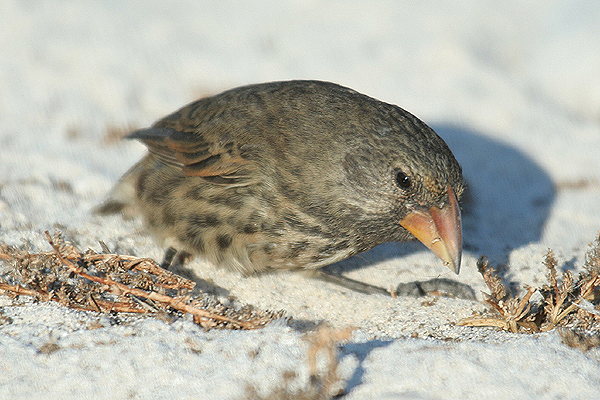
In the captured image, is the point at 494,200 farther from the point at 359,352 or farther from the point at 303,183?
the point at 359,352

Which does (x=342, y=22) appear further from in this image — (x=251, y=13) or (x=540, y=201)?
(x=540, y=201)

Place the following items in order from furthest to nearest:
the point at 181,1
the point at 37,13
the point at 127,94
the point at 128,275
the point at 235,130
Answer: the point at 181,1
the point at 37,13
the point at 127,94
the point at 235,130
the point at 128,275

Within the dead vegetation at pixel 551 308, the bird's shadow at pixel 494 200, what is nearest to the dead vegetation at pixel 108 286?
the dead vegetation at pixel 551 308

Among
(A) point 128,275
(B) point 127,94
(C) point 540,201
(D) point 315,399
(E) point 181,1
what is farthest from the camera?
(E) point 181,1

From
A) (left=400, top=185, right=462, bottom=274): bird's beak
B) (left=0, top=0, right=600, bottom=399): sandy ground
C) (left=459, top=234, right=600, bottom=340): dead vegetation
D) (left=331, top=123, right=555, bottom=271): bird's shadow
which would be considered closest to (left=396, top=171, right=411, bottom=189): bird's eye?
(left=400, top=185, right=462, bottom=274): bird's beak

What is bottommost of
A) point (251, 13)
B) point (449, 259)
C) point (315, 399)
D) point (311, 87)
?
point (315, 399)

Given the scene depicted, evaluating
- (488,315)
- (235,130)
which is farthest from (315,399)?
(235,130)

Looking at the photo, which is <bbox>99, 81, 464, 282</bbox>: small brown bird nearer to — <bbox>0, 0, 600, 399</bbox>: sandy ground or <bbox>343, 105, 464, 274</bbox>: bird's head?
<bbox>343, 105, 464, 274</bbox>: bird's head
